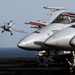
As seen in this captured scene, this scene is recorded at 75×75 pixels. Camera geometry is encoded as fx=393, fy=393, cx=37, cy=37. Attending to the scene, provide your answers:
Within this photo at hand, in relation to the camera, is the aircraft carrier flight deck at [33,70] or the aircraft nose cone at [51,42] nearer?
the aircraft nose cone at [51,42]

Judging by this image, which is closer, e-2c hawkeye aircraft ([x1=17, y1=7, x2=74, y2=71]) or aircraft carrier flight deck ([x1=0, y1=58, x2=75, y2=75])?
e-2c hawkeye aircraft ([x1=17, y1=7, x2=74, y2=71])

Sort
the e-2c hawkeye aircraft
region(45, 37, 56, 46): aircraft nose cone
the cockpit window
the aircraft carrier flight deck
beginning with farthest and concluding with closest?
the aircraft carrier flight deck
the cockpit window
the e-2c hawkeye aircraft
region(45, 37, 56, 46): aircraft nose cone

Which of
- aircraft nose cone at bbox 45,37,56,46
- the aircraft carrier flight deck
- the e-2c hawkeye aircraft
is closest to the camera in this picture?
aircraft nose cone at bbox 45,37,56,46

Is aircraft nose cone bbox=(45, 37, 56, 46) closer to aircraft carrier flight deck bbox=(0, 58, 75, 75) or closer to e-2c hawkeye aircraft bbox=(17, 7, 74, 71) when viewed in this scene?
e-2c hawkeye aircraft bbox=(17, 7, 74, 71)

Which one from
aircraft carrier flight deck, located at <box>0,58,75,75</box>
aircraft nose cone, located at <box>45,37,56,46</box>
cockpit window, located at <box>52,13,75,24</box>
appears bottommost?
aircraft carrier flight deck, located at <box>0,58,75,75</box>

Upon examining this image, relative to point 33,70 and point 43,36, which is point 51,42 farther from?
point 33,70

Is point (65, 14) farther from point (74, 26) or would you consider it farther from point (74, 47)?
point (74, 47)

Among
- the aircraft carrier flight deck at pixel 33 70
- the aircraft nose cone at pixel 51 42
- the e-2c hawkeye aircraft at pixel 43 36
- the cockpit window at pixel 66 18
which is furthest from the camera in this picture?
the aircraft carrier flight deck at pixel 33 70

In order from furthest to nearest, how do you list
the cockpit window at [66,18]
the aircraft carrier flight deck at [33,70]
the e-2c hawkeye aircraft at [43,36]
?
the aircraft carrier flight deck at [33,70]
the cockpit window at [66,18]
the e-2c hawkeye aircraft at [43,36]

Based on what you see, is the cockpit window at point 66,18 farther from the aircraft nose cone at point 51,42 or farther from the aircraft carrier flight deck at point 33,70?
the aircraft nose cone at point 51,42

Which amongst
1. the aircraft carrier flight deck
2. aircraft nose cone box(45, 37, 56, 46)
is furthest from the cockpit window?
aircraft nose cone box(45, 37, 56, 46)

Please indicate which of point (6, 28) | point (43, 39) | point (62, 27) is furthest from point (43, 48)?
point (6, 28)

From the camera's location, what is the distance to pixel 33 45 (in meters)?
25.2

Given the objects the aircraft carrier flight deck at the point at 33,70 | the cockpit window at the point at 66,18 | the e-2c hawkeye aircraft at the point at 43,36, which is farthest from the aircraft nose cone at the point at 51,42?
the aircraft carrier flight deck at the point at 33,70
